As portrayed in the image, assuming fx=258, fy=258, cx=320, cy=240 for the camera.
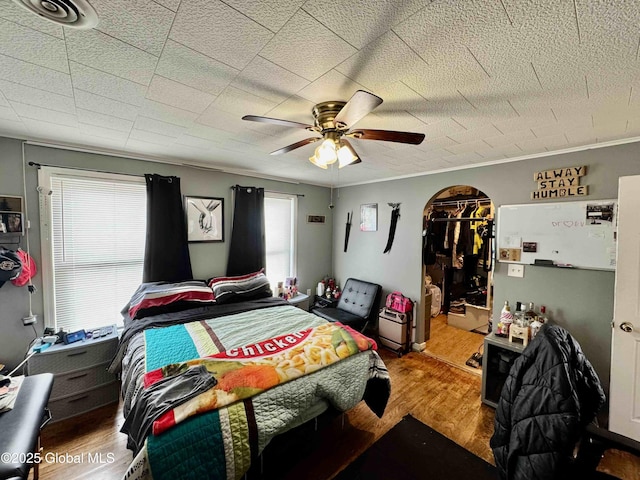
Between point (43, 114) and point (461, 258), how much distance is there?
5.12 m

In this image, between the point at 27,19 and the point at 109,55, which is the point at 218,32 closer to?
the point at 109,55

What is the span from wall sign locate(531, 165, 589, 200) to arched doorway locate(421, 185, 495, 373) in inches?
34.0

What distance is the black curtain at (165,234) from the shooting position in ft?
9.40

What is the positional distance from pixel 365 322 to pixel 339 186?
7.56ft

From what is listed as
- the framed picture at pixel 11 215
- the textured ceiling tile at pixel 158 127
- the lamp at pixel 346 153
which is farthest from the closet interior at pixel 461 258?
the framed picture at pixel 11 215

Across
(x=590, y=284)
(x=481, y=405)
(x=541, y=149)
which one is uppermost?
(x=541, y=149)

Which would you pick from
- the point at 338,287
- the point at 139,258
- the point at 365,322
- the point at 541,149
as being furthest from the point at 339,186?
the point at 139,258

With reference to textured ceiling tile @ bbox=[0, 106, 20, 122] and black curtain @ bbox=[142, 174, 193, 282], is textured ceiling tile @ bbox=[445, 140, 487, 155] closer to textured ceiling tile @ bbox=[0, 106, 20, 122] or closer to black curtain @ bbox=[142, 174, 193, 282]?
black curtain @ bbox=[142, 174, 193, 282]

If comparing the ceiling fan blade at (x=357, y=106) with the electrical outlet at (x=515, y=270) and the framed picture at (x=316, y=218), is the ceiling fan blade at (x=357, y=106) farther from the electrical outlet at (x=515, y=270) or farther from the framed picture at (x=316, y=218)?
the framed picture at (x=316, y=218)

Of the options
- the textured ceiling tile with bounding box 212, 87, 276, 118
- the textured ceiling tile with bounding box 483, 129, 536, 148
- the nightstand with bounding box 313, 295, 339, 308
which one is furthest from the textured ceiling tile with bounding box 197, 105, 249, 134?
the nightstand with bounding box 313, 295, 339, 308

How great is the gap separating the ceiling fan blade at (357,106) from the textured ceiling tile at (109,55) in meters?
0.90

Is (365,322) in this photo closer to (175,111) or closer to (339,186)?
(339,186)

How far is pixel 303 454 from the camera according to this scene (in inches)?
73.2

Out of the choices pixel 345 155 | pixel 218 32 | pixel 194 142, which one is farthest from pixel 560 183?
pixel 194 142
